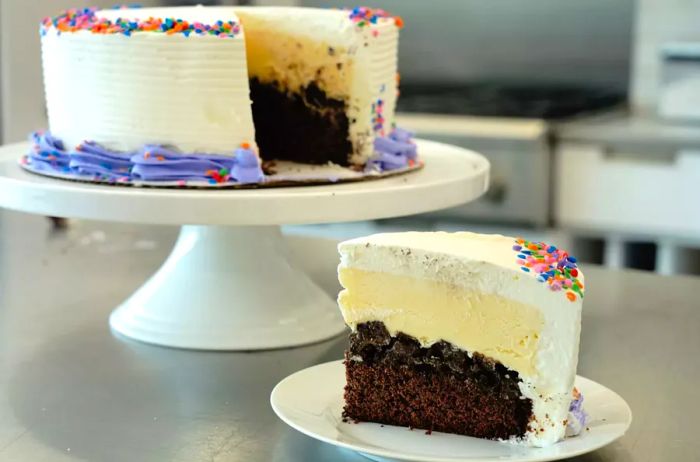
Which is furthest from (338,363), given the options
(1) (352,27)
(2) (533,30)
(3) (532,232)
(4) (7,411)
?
(2) (533,30)

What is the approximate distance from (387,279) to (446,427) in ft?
0.50

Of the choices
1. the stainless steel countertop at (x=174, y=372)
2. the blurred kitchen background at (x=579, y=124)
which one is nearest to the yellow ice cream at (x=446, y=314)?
the stainless steel countertop at (x=174, y=372)

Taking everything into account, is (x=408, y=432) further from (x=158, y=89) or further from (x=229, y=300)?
(x=158, y=89)

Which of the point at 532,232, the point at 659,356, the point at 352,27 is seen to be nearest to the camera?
the point at 659,356

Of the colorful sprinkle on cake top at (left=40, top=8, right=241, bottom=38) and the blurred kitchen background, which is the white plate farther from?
the blurred kitchen background

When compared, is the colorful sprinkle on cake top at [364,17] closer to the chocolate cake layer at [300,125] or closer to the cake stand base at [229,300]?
the chocolate cake layer at [300,125]

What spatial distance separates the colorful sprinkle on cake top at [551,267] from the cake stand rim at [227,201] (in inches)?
10.2

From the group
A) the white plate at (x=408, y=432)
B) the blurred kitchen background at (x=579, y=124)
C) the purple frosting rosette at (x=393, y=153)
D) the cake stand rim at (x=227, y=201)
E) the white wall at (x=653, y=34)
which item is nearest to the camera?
the white plate at (x=408, y=432)

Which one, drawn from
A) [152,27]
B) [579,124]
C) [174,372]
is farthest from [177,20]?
[579,124]

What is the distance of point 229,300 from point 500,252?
490 millimetres

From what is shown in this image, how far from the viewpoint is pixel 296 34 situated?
1691 millimetres

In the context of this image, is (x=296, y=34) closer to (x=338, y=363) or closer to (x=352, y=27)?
(x=352, y=27)

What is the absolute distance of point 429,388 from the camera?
1.11 m

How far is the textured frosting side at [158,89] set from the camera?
1.47m
